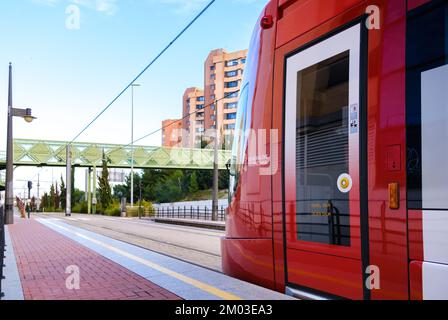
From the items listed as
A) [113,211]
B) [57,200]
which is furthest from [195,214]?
[57,200]

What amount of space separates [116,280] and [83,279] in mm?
490

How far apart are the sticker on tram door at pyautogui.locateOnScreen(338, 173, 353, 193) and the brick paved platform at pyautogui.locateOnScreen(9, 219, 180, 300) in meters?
2.07

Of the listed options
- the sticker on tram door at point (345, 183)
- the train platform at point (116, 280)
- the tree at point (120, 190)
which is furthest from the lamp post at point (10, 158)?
the tree at point (120, 190)

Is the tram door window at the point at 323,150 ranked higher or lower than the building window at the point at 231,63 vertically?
lower

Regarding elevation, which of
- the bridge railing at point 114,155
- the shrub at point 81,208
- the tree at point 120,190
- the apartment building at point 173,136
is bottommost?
the shrub at point 81,208

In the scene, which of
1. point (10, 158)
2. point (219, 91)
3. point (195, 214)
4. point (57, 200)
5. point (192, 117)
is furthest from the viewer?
point (192, 117)

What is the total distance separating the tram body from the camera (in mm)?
2994

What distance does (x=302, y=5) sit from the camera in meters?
4.32

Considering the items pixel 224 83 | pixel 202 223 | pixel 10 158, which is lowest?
pixel 202 223

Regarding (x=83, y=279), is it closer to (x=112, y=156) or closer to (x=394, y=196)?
(x=394, y=196)

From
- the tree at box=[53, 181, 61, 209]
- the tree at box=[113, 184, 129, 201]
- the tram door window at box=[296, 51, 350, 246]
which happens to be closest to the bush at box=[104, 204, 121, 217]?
the tree at box=[53, 181, 61, 209]

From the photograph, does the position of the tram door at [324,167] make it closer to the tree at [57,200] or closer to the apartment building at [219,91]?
the tree at [57,200]

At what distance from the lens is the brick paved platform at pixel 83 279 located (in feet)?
17.0

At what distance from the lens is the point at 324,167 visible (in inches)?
155
